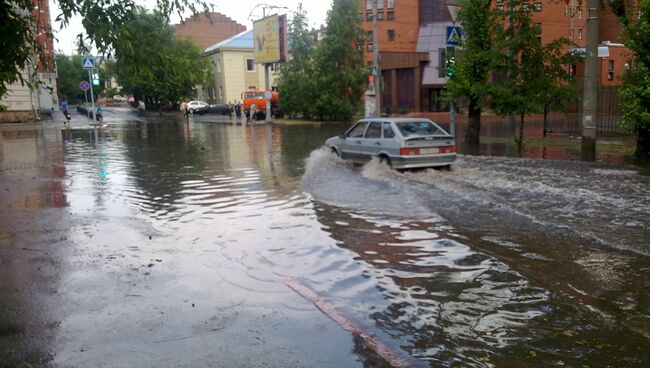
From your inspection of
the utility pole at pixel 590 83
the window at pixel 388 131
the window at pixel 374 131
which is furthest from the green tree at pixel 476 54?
the window at pixel 388 131

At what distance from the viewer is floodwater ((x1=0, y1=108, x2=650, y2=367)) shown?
4402 millimetres

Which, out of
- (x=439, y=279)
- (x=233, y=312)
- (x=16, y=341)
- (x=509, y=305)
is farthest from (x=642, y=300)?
(x=16, y=341)

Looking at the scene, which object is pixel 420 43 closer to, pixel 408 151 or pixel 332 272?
pixel 408 151

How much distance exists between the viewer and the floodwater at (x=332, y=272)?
14.4 ft

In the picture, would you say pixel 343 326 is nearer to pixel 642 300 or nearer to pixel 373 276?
pixel 373 276

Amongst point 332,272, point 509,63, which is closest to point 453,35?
point 509,63

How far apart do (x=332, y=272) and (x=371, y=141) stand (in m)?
8.18

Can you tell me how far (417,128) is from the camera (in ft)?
45.3

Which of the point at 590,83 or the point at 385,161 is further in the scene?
the point at 590,83

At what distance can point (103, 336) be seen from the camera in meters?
4.63

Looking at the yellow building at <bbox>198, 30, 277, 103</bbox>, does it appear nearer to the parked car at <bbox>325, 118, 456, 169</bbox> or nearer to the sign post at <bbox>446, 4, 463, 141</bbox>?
the sign post at <bbox>446, 4, 463, 141</bbox>

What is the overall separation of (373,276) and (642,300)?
2.62 m

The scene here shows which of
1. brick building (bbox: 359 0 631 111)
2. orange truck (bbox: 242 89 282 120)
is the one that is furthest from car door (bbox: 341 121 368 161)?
brick building (bbox: 359 0 631 111)

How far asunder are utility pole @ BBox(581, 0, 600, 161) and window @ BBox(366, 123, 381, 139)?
538 cm
